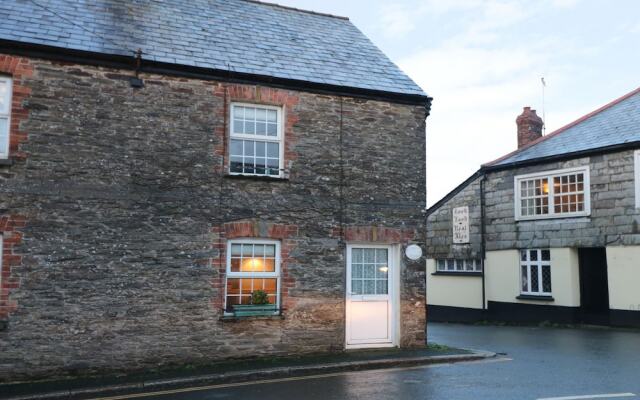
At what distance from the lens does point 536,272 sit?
68.3ft

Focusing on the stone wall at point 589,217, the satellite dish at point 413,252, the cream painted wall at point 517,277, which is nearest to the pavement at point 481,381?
the satellite dish at point 413,252

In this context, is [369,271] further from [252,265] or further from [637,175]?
[637,175]

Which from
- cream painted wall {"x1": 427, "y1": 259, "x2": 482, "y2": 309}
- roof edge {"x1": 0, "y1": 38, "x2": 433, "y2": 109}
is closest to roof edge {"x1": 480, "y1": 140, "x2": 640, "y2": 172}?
cream painted wall {"x1": 427, "y1": 259, "x2": 482, "y2": 309}

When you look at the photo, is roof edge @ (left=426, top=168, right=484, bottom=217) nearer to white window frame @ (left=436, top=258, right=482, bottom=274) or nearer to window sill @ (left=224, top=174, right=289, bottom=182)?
white window frame @ (left=436, top=258, right=482, bottom=274)

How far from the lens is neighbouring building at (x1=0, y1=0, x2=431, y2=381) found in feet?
34.9

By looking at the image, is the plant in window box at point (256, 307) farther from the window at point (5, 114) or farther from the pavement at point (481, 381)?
the window at point (5, 114)

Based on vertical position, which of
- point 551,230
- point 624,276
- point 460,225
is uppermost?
point 460,225

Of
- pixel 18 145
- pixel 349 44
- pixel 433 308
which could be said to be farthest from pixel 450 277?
pixel 18 145

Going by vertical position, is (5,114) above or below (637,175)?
below

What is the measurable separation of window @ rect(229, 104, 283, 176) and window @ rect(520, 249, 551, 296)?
11.8 metres

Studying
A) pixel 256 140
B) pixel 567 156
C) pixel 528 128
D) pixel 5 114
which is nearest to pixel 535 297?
pixel 567 156

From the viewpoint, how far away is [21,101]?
10.7 m

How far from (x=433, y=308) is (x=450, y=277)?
1.74m

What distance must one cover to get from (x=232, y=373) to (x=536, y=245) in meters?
13.5
